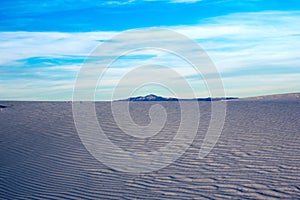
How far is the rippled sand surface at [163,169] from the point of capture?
7500 mm

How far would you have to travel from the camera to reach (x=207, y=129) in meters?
14.1

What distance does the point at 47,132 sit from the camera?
49.3 ft

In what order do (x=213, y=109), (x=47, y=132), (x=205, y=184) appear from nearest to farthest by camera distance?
(x=205, y=184) < (x=47, y=132) < (x=213, y=109)

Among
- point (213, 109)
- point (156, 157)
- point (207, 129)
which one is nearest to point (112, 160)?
point (156, 157)

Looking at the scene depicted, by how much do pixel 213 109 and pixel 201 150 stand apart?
9.03 metres

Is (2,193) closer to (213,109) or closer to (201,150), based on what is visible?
(201,150)

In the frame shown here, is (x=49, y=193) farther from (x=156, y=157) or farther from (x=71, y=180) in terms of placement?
(x=156, y=157)

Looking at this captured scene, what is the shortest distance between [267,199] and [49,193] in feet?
13.2

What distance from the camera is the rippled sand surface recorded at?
295 inches

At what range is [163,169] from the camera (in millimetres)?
9266

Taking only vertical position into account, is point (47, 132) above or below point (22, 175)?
above

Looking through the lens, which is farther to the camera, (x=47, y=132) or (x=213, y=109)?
(x=213, y=109)

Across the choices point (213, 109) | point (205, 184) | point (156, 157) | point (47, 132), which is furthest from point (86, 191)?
point (213, 109)

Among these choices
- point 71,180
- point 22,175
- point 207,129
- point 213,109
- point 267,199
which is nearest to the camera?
point 267,199
